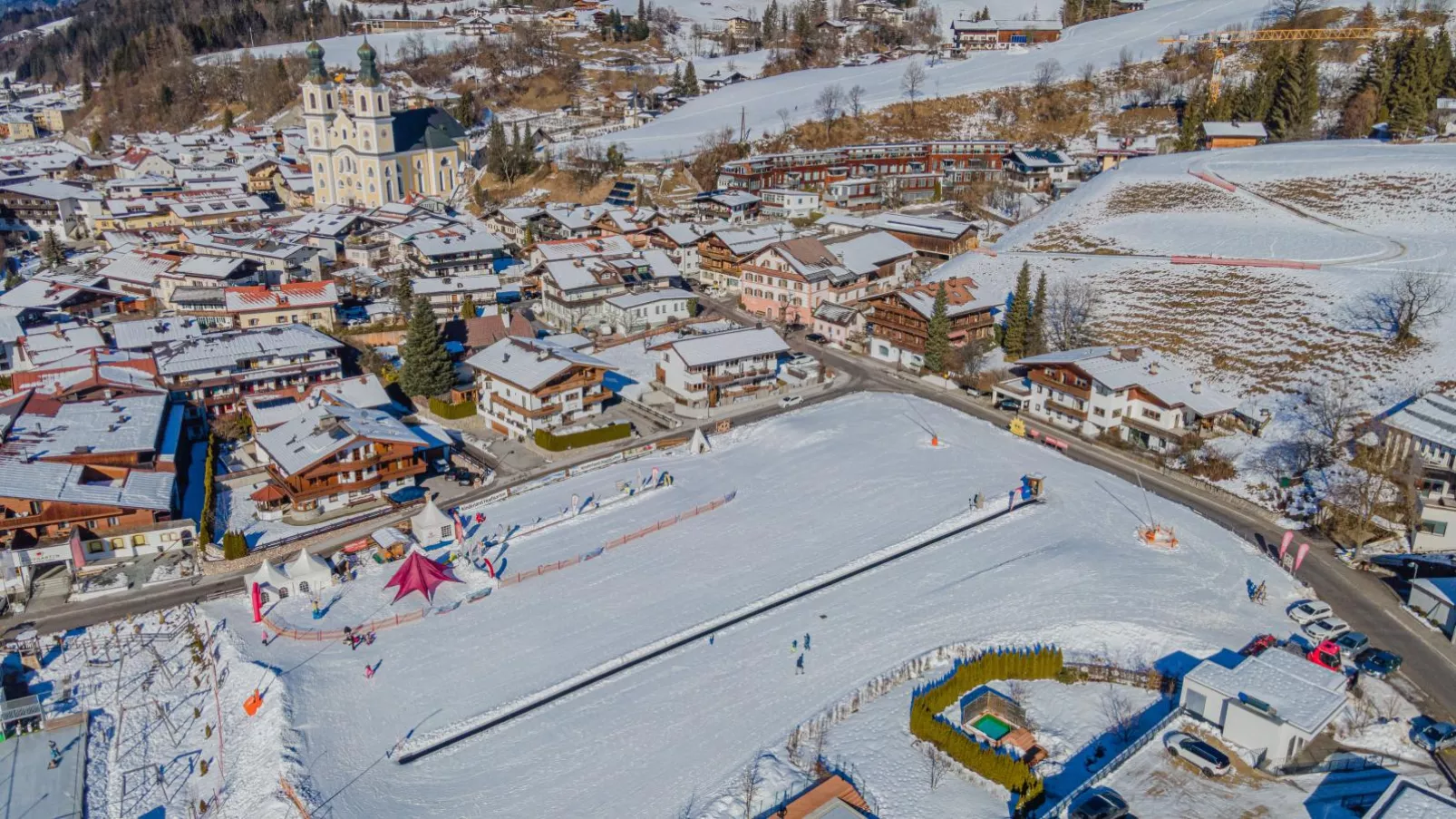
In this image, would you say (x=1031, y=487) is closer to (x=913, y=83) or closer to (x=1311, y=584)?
(x=1311, y=584)

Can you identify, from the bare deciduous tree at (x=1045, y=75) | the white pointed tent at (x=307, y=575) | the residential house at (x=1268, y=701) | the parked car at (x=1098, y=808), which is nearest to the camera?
the parked car at (x=1098, y=808)

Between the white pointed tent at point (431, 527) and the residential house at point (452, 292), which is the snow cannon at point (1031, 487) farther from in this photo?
the residential house at point (452, 292)

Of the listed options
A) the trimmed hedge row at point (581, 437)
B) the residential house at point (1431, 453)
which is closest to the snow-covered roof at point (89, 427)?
the trimmed hedge row at point (581, 437)

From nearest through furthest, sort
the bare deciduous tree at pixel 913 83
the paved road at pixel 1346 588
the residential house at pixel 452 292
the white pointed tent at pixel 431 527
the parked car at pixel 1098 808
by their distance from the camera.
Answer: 1. the parked car at pixel 1098 808
2. the paved road at pixel 1346 588
3. the white pointed tent at pixel 431 527
4. the residential house at pixel 452 292
5. the bare deciduous tree at pixel 913 83

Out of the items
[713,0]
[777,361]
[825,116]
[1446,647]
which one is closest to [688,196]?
[825,116]

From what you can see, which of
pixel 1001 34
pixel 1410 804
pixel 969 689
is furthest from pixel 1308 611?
pixel 1001 34

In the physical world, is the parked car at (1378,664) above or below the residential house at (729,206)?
below

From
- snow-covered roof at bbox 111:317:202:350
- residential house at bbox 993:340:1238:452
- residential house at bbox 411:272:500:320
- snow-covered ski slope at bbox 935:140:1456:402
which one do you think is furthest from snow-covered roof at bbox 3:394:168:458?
snow-covered ski slope at bbox 935:140:1456:402
